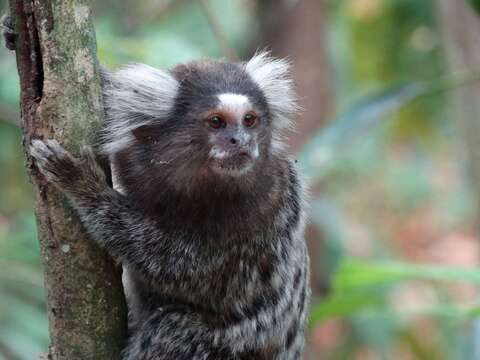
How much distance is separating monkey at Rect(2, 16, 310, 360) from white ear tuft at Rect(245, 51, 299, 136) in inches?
4.0

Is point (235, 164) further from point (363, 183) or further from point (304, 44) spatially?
point (363, 183)

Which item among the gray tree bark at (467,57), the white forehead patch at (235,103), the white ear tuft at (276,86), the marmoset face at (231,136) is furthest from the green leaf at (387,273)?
the gray tree bark at (467,57)

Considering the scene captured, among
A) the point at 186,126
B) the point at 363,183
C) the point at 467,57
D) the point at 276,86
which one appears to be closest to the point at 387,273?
the point at 276,86

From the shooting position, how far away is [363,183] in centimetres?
1165

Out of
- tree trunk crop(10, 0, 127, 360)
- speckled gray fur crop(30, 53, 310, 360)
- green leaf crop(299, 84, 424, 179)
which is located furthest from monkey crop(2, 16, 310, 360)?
green leaf crop(299, 84, 424, 179)

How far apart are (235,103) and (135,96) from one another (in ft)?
1.35

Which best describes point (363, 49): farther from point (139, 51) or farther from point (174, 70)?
point (174, 70)

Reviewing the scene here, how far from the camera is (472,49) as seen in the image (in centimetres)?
545

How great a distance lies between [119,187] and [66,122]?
55cm

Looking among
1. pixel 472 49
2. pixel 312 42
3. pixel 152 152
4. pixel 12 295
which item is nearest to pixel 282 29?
pixel 312 42

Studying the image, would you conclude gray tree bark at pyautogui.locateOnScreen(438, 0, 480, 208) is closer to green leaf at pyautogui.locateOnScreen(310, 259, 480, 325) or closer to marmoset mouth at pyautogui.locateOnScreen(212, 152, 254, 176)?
green leaf at pyautogui.locateOnScreen(310, 259, 480, 325)

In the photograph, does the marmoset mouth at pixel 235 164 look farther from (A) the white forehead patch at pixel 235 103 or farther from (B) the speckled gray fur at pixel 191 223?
(A) the white forehead patch at pixel 235 103

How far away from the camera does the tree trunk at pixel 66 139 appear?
113 inches

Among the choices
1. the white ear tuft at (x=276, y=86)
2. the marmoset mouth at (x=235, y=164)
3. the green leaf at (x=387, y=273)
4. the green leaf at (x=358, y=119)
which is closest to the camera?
the marmoset mouth at (x=235, y=164)
